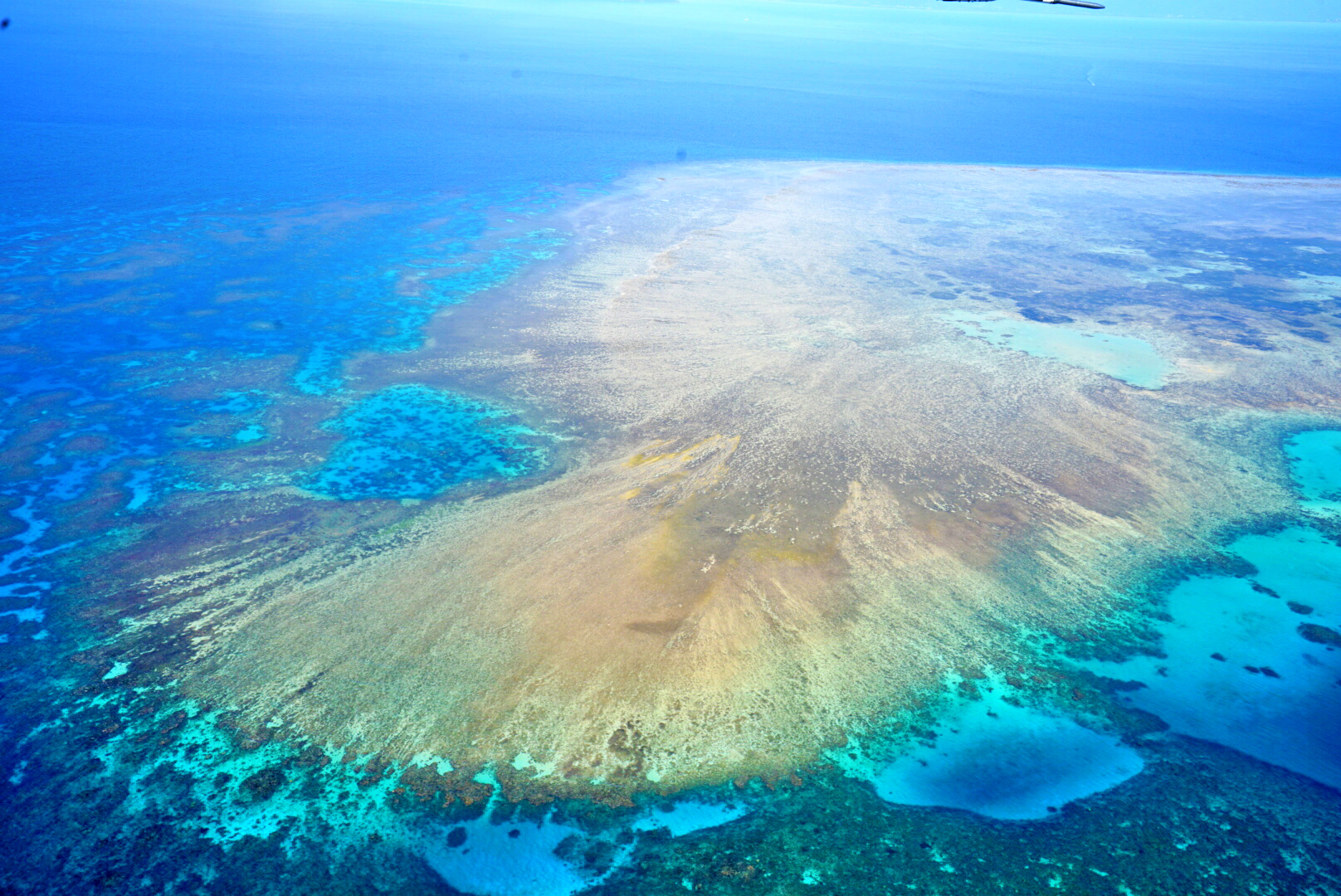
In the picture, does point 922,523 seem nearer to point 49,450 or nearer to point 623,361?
point 623,361

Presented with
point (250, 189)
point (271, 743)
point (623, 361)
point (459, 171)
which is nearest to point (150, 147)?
point (250, 189)

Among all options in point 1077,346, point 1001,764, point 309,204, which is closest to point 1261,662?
point 1001,764

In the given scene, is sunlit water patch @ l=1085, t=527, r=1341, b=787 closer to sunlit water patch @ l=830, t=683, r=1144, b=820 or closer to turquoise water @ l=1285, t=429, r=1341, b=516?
sunlit water patch @ l=830, t=683, r=1144, b=820

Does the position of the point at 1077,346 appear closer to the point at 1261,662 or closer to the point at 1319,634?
the point at 1319,634

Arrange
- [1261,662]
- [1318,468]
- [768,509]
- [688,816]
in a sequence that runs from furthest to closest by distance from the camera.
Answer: [1318,468] → [768,509] → [1261,662] → [688,816]

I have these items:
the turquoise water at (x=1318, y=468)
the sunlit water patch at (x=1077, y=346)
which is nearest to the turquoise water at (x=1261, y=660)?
the turquoise water at (x=1318, y=468)

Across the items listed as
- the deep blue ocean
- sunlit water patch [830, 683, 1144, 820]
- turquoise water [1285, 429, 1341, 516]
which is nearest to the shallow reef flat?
turquoise water [1285, 429, 1341, 516]

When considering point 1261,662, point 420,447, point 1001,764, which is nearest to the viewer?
point 1001,764
